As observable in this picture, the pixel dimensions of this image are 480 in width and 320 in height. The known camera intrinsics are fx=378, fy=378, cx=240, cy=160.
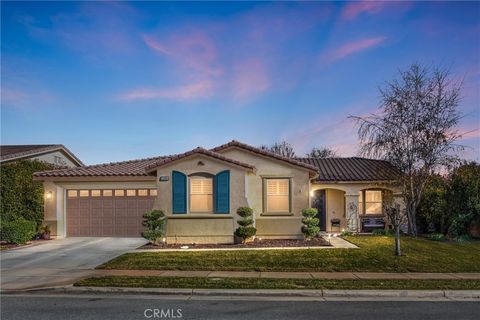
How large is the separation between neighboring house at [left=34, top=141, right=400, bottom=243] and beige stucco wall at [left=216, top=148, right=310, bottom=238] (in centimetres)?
5

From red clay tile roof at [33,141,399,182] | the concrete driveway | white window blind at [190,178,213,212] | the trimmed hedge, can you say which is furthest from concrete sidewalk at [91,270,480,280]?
the trimmed hedge

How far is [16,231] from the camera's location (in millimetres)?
16781

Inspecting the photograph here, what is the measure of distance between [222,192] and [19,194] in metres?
10.8

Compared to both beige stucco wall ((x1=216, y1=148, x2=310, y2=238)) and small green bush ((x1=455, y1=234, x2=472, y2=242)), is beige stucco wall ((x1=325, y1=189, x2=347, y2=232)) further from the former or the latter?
small green bush ((x1=455, y1=234, x2=472, y2=242))

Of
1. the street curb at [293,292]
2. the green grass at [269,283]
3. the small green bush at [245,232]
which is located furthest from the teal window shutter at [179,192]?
the street curb at [293,292]

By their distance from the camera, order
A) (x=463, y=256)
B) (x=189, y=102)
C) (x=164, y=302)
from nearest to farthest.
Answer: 1. (x=164, y=302)
2. (x=463, y=256)
3. (x=189, y=102)

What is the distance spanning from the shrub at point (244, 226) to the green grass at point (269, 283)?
5551mm

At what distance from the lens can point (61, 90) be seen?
2041 centimetres

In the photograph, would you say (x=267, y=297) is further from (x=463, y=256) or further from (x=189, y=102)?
(x=189, y=102)

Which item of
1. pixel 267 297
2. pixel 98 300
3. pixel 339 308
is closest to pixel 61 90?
pixel 98 300

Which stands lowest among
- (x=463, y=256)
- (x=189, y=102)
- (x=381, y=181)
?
(x=463, y=256)

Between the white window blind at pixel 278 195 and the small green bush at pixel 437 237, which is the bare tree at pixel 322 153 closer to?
the small green bush at pixel 437 237

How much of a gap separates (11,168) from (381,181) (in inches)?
762

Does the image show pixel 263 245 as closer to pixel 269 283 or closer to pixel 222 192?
pixel 222 192
